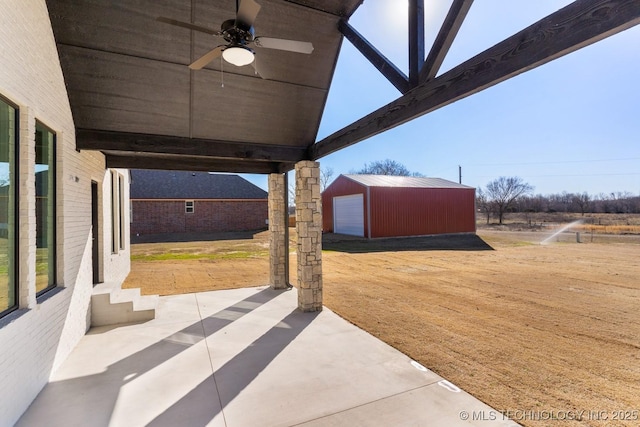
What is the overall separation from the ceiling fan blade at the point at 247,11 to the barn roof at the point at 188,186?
21928 mm

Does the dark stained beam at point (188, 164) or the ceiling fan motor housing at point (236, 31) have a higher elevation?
the ceiling fan motor housing at point (236, 31)

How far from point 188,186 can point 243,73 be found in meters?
21.6

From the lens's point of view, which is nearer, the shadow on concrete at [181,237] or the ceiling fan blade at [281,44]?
the ceiling fan blade at [281,44]

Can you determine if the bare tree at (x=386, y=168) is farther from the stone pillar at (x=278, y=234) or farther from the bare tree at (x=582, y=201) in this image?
the stone pillar at (x=278, y=234)

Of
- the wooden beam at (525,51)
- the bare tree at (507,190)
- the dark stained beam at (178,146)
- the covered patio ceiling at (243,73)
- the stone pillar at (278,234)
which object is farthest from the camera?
the bare tree at (507,190)

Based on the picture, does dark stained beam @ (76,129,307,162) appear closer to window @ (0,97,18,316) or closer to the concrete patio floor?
window @ (0,97,18,316)

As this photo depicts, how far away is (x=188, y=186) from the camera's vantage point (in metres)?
23.9

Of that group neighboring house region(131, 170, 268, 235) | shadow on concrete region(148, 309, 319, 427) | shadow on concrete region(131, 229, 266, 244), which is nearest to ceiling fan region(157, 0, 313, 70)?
shadow on concrete region(148, 309, 319, 427)

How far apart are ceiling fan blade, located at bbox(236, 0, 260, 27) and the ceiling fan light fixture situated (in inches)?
10.0

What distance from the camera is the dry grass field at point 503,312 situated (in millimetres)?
3176

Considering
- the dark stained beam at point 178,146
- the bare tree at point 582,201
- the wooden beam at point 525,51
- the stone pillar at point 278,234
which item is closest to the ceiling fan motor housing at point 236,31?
the wooden beam at point 525,51

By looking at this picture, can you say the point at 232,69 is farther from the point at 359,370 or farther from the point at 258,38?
the point at 359,370

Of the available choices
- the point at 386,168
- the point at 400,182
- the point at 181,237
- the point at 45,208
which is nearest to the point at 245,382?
the point at 45,208

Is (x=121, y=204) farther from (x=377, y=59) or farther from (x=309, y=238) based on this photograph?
(x=377, y=59)
